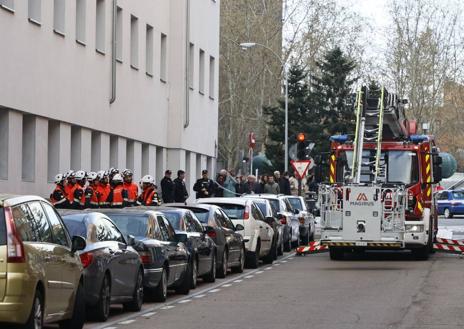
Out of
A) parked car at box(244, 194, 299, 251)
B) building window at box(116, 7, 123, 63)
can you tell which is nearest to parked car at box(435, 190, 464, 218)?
building window at box(116, 7, 123, 63)

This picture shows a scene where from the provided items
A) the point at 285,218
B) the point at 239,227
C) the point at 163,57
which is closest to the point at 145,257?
the point at 239,227

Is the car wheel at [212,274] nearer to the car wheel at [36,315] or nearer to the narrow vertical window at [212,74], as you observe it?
the car wheel at [36,315]

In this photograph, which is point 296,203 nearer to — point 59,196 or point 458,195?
point 59,196

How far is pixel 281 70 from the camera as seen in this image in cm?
8712

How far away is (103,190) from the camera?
26.3 metres

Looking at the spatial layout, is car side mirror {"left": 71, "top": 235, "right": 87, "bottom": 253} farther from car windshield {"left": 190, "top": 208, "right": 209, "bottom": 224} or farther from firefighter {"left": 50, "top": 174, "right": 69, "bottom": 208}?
car windshield {"left": 190, "top": 208, "right": 209, "bottom": 224}

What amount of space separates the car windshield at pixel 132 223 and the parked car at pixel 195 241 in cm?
185

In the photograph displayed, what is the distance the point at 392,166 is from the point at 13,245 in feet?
65.5

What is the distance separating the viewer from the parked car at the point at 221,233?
25094mm

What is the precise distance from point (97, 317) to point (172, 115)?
A: 1225 inches

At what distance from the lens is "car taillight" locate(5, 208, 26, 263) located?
12.8m

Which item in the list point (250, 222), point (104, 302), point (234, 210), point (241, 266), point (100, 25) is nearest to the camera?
point (104, 302)

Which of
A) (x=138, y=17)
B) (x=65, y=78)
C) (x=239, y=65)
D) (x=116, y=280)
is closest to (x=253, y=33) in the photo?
(x=239, y=65)

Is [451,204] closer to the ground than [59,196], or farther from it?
closer to the ground
